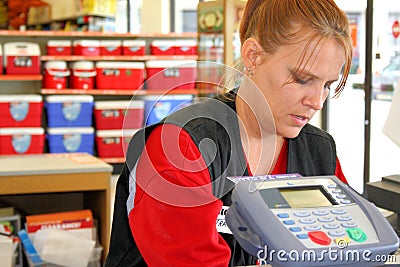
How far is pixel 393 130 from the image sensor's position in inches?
48.3

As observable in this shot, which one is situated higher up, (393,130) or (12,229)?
(393,130)

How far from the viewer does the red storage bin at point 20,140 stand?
21.2ft

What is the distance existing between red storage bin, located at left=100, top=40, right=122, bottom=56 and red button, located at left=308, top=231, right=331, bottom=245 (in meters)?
6.37

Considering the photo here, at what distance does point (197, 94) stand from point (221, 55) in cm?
463

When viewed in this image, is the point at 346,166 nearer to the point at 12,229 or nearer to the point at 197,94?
the point at 12,229

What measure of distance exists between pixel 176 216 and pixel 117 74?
6.09 m

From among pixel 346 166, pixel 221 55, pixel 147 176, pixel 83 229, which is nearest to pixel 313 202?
pixel 147 176

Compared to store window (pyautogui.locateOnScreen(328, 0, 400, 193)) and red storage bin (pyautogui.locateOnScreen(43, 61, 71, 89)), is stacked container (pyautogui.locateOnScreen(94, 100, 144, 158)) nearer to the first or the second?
red storage bin (pyautogui.locateOnScreen(43, 61, 71, 89))

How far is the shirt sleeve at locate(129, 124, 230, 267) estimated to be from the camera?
2.51 feet

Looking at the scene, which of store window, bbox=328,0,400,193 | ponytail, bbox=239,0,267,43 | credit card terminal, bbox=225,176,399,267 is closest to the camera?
credit card terminal, bbox=225,176,399,267

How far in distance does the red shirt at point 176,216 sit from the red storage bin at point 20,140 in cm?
585

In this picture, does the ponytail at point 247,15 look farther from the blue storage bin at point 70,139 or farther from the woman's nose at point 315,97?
the blue storage bin at point 70,139

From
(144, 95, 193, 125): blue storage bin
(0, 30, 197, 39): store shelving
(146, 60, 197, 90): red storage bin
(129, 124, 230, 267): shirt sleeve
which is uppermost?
(0, 30, 197, 39): store shelving

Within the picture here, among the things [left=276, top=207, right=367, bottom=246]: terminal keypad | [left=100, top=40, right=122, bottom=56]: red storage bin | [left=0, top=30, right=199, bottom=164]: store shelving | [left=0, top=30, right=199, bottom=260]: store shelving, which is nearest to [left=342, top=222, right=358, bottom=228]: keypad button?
[left=276, top=207, right=367, bottom=246]: terminal keypad
